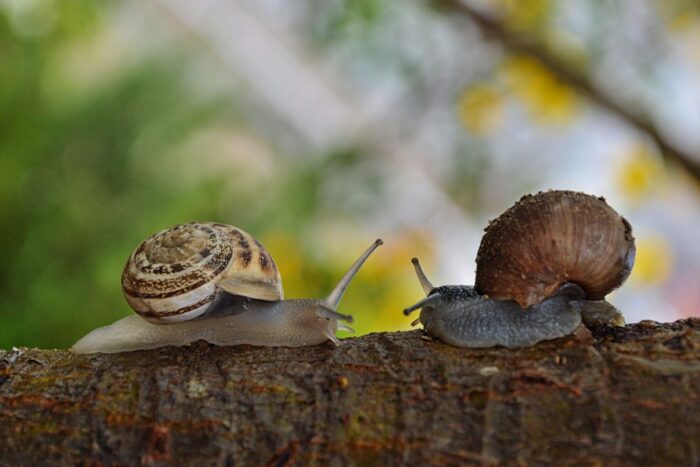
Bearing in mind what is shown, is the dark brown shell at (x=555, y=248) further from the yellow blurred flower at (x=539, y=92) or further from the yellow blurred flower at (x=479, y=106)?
the yellow blurred flower at (x=479, y=106)

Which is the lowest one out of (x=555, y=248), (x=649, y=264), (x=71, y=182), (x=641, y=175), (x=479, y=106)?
(x=555, y=248)

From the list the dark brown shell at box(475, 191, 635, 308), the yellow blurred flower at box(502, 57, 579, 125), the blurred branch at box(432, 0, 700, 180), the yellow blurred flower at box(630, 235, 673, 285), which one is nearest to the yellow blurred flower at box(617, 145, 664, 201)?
the yellow blurred flower at box(630, 235, 673, 285)

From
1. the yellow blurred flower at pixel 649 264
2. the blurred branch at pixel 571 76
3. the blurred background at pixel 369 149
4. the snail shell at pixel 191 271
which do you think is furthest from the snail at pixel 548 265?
the yellow blurred flower at pixel 649 264

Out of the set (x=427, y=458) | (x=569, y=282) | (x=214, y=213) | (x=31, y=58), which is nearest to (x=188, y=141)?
(x=214, y=213)

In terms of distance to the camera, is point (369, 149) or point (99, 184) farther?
point (369, 149)

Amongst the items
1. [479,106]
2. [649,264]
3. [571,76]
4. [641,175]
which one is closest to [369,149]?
[479,106]

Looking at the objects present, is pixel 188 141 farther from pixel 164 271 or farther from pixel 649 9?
pixel 649 9

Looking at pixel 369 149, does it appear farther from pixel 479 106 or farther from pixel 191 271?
pixel 191 271
